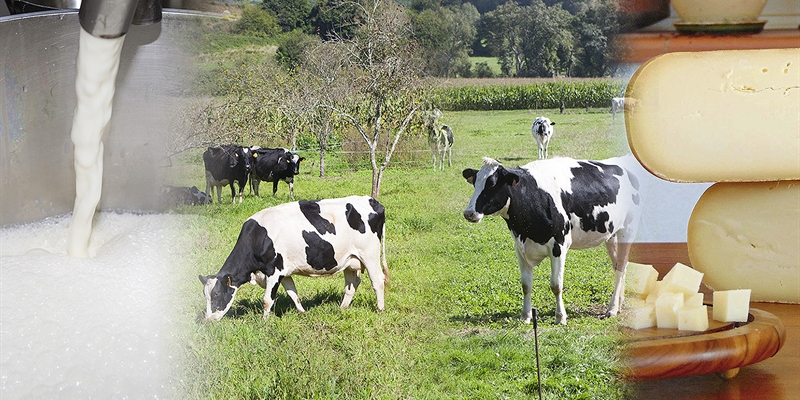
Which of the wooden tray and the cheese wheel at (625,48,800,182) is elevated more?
the cheese wheel at (625,48,800,182)

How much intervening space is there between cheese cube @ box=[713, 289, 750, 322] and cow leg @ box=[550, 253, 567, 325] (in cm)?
67

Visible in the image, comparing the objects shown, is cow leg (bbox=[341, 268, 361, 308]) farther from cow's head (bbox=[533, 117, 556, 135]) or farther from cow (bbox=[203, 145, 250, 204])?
cow's head (bbox=[533, 117, 556, 135])

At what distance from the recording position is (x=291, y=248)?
2.02 metres

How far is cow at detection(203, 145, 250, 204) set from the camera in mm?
2117

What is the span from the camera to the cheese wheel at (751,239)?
1.49 metres

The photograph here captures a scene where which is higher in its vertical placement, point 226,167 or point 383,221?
point 226,167

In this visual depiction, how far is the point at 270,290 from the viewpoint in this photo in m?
1.97

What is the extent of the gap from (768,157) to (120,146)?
122 centimetres

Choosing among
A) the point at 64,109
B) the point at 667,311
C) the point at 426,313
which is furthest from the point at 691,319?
the point at 426,313

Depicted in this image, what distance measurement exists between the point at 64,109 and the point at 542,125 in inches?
47.7

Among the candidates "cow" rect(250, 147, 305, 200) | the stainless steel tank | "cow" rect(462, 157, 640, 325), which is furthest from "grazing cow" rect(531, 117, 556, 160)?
the stainless steel tank

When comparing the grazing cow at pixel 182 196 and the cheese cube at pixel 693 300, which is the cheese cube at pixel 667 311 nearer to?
the cheese cube at pixel 693 300

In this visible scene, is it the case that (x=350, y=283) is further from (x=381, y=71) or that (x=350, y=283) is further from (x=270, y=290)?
(x=381, y=71)

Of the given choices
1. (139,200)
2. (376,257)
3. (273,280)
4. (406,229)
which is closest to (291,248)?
(273,280)
